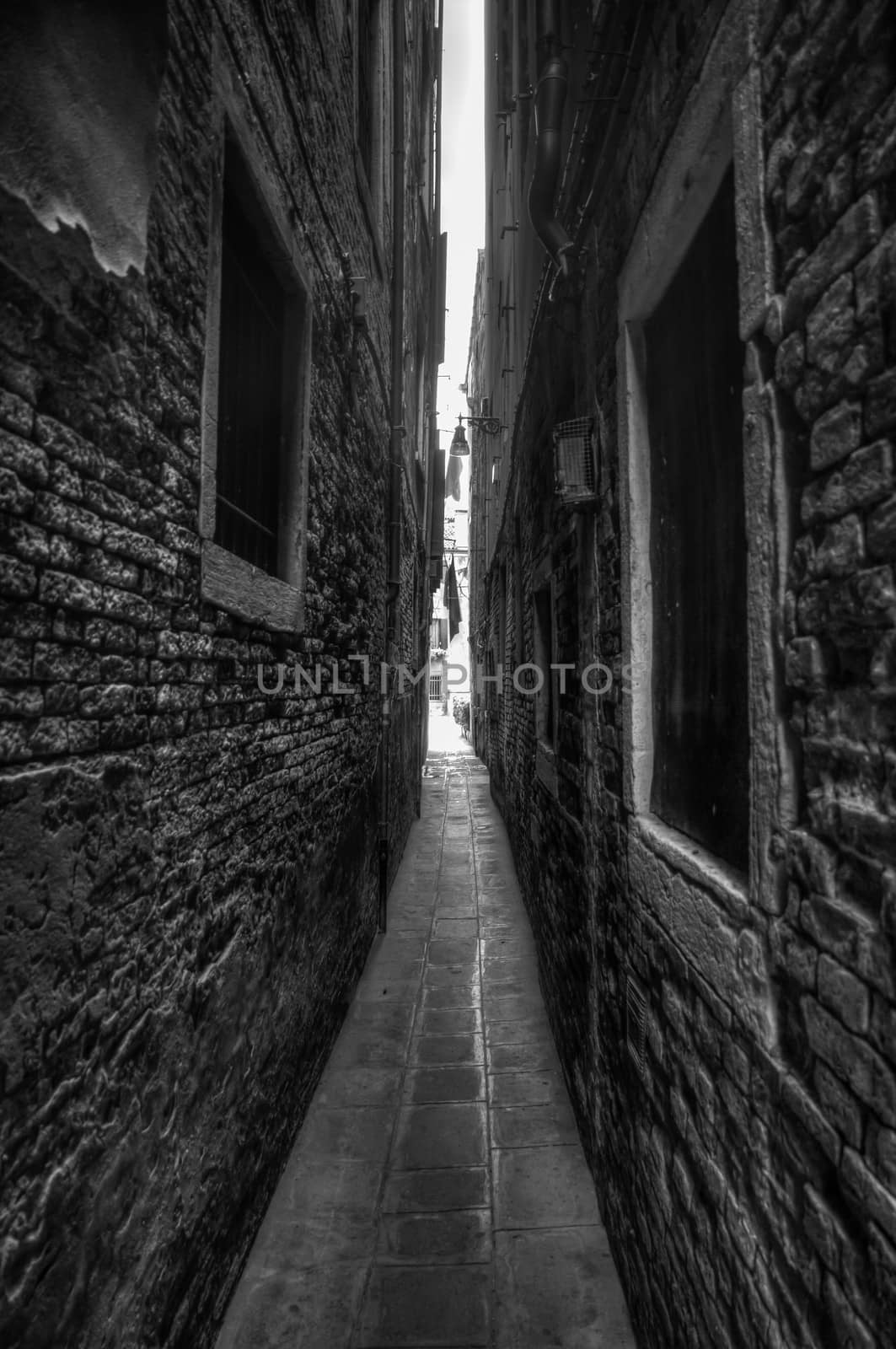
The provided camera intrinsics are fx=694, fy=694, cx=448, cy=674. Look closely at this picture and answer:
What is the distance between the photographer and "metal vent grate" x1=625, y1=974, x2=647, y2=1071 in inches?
86.9

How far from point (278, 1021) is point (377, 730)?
3.20 metres

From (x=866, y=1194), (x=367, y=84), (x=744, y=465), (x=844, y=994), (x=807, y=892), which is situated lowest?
(x=866, y=1194)

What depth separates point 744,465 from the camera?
5.11 feet

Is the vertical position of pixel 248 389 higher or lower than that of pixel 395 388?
lower

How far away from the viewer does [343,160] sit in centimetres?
418

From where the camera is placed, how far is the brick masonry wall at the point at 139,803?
129cm

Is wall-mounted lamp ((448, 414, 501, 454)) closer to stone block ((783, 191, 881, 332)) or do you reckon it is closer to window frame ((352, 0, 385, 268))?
window frame ((352, 0, 385, 268))

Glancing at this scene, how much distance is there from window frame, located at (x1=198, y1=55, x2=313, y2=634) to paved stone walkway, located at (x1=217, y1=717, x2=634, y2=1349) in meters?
2.30

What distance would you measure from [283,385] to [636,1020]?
3.08 metres

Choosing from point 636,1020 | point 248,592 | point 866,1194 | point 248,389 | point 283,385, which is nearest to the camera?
point 866,1194

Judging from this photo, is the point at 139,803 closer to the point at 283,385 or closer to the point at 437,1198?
the point at 437,1198

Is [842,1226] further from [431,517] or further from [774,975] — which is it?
[431,517]

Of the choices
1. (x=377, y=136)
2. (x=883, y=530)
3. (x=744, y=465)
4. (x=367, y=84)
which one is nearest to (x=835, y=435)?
(x=883, y=530)

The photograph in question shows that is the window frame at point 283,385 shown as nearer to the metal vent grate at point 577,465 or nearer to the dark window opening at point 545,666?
the metal vent grate at point 577,465
